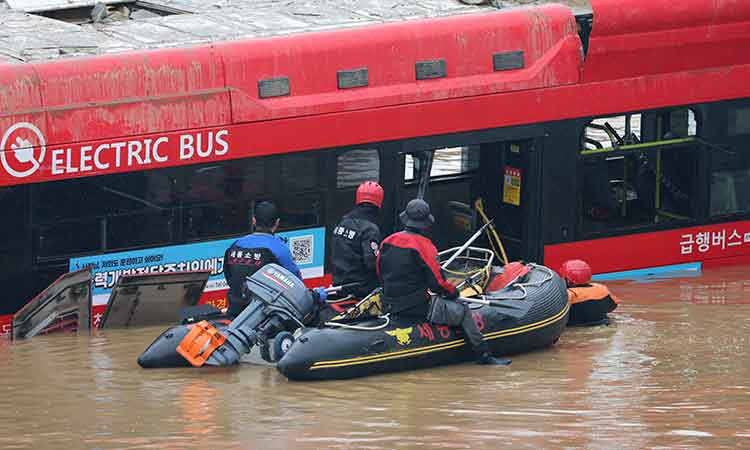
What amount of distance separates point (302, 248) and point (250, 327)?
250 cm

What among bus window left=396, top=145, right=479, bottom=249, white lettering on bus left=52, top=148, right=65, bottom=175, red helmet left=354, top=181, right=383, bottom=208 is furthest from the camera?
bus window left=396, top=145, right=479, bottom=249

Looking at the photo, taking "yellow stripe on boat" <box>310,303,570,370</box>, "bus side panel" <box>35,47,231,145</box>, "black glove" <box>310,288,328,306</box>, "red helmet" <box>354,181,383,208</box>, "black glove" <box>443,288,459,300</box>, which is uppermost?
"bus side panel" <box>35,47,231,145</box>

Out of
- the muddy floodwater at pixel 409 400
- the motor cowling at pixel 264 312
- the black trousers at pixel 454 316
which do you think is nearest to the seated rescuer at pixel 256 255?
the motor cowling at pixel 264 312

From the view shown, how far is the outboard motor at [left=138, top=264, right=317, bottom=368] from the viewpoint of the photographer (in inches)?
468

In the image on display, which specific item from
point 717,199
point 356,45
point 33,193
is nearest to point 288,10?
point 356,45

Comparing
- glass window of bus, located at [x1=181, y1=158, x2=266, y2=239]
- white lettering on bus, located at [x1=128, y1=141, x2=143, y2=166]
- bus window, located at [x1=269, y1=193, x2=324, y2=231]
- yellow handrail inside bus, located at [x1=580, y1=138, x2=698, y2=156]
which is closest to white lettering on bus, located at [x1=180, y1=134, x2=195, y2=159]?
glass window of bus, located at [x1=181, y1=158, x2=266, y2=239]

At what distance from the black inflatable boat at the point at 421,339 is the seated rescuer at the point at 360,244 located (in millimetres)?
882

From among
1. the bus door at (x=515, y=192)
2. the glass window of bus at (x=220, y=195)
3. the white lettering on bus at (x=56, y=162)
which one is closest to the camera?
the white lettering on bus at (x=56, y=162)

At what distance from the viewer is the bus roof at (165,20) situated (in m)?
13.9

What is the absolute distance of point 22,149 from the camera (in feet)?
42.7

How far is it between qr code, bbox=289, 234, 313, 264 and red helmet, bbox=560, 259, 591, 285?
7.55 ft

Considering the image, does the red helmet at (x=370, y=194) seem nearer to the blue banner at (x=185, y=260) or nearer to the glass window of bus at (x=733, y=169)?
the blue banner at (x=185, y=260)

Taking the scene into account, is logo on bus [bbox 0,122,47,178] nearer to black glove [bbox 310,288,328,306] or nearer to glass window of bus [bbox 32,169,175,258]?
glass window of bus [bbox 32,169,175,258]

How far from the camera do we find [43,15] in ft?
49.7
